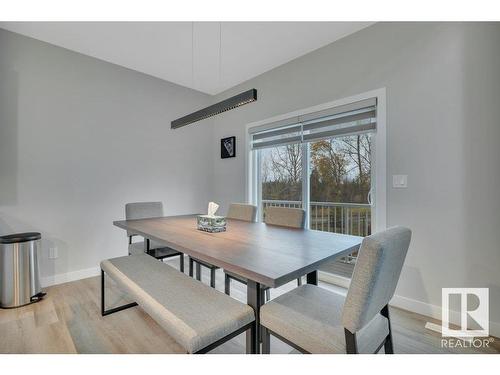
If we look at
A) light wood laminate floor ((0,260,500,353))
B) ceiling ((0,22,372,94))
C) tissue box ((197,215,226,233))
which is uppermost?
ceiling ((0,22,372,94))

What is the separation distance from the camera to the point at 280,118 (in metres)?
3.22

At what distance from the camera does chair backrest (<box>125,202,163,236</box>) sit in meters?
2.66

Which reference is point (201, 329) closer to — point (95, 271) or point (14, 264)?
point (14, 264)

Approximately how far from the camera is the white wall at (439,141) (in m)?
1.81

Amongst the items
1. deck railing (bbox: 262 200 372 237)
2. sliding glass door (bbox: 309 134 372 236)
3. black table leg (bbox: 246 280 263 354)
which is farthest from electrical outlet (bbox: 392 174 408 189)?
black table leg (bbox: 246 280 263 354)

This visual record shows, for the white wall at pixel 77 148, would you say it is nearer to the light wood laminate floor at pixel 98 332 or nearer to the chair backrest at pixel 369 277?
the light wood laminate floor at pixel 98 332

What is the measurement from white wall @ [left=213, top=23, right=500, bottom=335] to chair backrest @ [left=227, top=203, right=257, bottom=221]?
51.2 inches

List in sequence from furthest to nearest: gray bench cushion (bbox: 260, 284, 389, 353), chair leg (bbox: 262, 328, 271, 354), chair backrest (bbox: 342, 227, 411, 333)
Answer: chair leg (bbox: 262, 328, 271, 354), gray bench cushion (bbox: 260, 284, 389, 353), chair backrest (bbox: 342, 227, 411, 333)

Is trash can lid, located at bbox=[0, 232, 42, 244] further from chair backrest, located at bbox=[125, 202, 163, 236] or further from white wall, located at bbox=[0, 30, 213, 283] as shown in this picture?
chair backrest, located at bbox=[125, 202, 163, 236]

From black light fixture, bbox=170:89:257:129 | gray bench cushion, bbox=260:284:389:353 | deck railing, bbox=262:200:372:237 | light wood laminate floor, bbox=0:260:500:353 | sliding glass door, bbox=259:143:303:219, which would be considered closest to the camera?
gray bench cushion, bbox=260:284:389:353

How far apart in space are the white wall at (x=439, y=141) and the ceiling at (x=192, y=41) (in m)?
0.47
